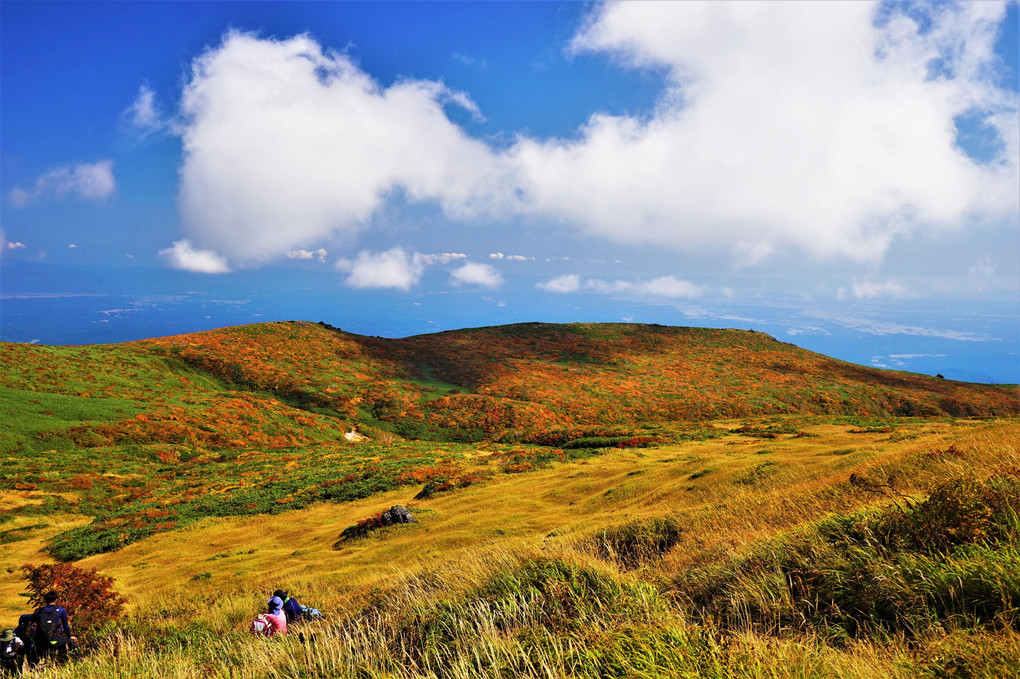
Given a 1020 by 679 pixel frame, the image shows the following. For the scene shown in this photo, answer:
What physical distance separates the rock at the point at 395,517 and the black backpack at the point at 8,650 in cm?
1082

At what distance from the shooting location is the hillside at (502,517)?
15.9 feet

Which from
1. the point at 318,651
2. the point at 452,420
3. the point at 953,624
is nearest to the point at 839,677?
the point at 953,624

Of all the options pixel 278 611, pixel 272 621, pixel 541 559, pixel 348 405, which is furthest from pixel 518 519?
pixel 348 405

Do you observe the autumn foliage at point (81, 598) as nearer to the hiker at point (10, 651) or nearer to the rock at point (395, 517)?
the hiker at point (10, 651)

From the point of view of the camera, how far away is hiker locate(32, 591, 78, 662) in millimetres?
9242

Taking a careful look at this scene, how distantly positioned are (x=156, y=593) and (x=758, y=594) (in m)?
17.6

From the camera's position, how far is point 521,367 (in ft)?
218

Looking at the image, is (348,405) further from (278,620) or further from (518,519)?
(278,620)

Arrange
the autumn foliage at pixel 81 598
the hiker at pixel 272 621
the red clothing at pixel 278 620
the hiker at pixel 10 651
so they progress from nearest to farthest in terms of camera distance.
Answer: the hiker at pixel 272 621
the hiker at pixel 10 651
the red clothing at pixel 278 620
the autumn foliage at pixel 81 598

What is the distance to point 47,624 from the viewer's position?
9383 millimetres

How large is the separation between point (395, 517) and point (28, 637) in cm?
1110

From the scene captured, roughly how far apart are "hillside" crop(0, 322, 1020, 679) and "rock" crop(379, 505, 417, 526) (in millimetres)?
704

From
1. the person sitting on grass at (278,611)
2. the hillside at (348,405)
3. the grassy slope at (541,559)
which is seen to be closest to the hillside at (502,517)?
the grassy slope at (541,559)

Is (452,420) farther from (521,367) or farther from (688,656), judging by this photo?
(688,656)
